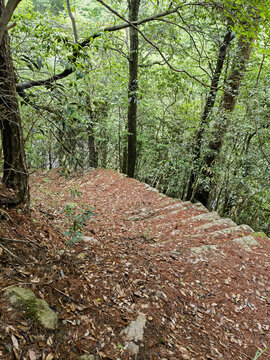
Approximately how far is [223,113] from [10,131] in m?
6.11

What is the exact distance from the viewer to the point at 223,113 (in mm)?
7125

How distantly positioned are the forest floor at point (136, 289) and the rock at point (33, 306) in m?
0.06

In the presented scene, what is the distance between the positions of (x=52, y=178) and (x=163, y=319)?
10585mm

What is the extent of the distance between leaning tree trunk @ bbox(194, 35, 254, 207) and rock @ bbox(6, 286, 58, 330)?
6.45 metres

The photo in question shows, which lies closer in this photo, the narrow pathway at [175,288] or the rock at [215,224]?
the narrow pathway at [175,288]

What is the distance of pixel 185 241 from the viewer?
4.75 m

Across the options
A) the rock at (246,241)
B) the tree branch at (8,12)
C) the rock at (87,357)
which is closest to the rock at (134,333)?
the rock at (87,357)

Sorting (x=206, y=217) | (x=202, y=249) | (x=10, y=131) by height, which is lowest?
(x=206, y=217)

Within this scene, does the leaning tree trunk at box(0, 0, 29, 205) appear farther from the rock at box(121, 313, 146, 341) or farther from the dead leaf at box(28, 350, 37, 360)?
the rock at box(121, 313, 146, 341)

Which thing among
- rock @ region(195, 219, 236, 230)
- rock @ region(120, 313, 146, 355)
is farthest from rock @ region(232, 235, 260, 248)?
rock @ region(120, 313, 146, 355)

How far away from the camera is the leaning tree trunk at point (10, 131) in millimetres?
2971

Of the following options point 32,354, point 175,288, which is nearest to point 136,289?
point 175,288

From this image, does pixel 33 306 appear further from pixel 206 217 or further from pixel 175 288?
pixel 206 217

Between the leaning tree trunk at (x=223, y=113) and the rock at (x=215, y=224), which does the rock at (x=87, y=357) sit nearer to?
the rock at (x=215, y=224)
